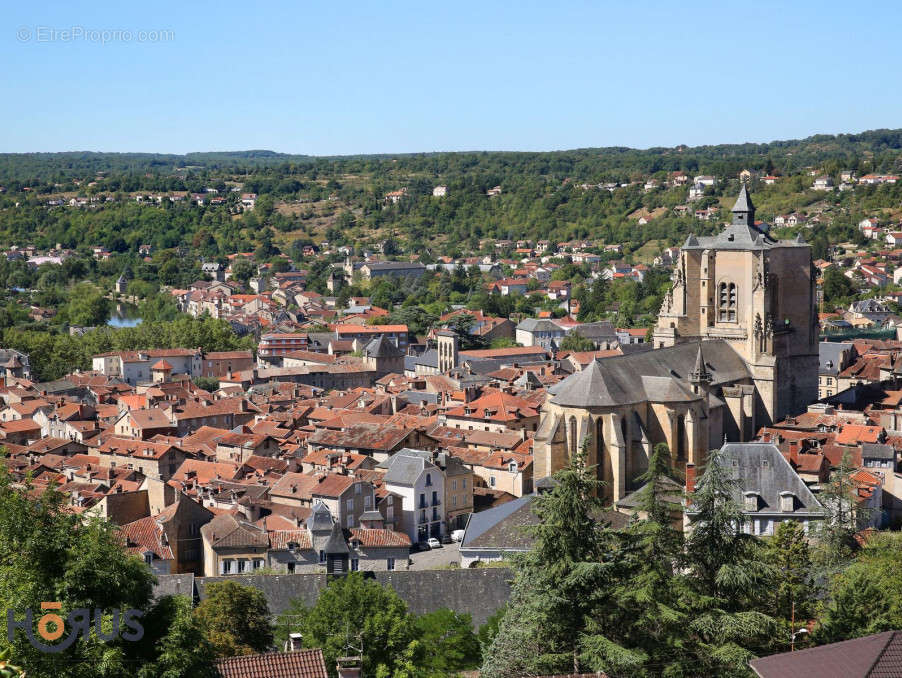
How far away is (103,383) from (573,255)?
3389 inches

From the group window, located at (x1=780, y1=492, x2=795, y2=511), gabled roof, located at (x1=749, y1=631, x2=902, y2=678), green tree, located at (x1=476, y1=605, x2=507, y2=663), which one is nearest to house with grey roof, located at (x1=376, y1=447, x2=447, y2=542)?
window, located at (x1=780, y1=492, x2=795, y2=511)

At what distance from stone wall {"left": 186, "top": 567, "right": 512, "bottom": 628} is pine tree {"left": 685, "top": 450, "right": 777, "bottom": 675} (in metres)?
9.00

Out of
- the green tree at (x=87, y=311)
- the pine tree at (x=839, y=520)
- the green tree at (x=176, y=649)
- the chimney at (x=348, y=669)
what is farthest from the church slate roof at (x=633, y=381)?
the green tree at (x=87, y=311)

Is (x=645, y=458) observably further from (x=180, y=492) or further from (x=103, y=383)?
(x=103, y=383)

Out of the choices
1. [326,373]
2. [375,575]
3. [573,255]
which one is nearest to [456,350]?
[326,373]

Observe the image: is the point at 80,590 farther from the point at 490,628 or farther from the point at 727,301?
the point at 727,301

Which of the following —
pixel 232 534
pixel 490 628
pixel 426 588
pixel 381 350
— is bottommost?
pixel 381 350

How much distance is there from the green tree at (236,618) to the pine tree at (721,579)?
9.62 metres

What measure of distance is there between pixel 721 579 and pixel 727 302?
32.2m

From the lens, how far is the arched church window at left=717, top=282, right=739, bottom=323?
180 ft

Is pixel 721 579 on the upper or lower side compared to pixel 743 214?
lower

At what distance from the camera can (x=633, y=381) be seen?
4662cm

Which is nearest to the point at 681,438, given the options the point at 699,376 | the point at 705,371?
the point at 699,376

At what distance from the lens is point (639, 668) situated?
22859mm
